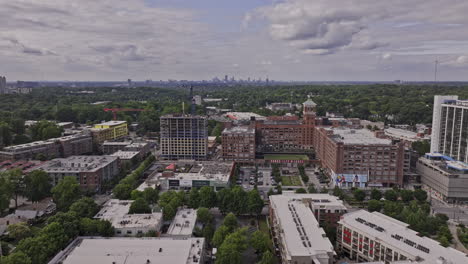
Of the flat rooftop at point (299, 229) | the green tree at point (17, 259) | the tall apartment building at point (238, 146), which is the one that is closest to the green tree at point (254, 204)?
the flat rooftop at point (299, 229)

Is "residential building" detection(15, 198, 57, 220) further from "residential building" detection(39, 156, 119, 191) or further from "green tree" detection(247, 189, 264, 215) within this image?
"green tree" detection(247, 189, 264, 215)

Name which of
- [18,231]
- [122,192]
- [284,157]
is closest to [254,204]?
[122,192]

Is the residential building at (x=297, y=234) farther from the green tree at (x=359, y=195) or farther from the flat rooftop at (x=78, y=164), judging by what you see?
the flat rooftop at (x=78, y=164)

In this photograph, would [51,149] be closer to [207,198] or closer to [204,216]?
[207,198]

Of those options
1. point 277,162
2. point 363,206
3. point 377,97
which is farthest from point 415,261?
point 377,97

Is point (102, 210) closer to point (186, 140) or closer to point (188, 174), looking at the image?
point (188, 174)

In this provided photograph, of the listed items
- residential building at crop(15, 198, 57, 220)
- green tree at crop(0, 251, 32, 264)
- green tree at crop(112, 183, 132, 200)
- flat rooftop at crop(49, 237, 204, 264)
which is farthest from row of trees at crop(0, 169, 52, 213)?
green tree at crop(0, 251, 32, 264)
